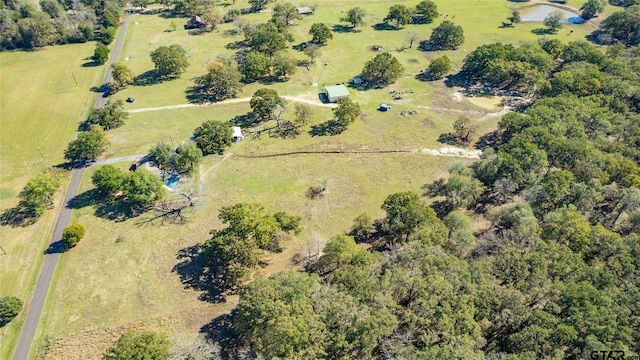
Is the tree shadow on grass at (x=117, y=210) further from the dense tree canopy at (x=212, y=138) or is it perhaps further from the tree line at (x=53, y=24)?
the tree line at (x=53, y=24)

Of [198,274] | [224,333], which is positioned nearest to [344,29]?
[198,274]

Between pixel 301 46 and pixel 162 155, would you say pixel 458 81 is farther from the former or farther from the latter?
pixel 162 155

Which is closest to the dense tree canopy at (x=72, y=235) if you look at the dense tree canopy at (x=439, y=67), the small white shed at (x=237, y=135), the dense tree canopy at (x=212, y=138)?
the dense tree canopy at (x=212, y=138)

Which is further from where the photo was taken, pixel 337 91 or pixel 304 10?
pixel 304 10

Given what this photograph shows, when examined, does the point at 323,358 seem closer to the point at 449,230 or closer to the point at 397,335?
the point at 397,335

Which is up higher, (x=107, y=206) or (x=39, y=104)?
(x=39, y=104)

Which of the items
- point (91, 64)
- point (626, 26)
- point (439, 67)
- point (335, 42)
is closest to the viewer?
point (439, 67)
